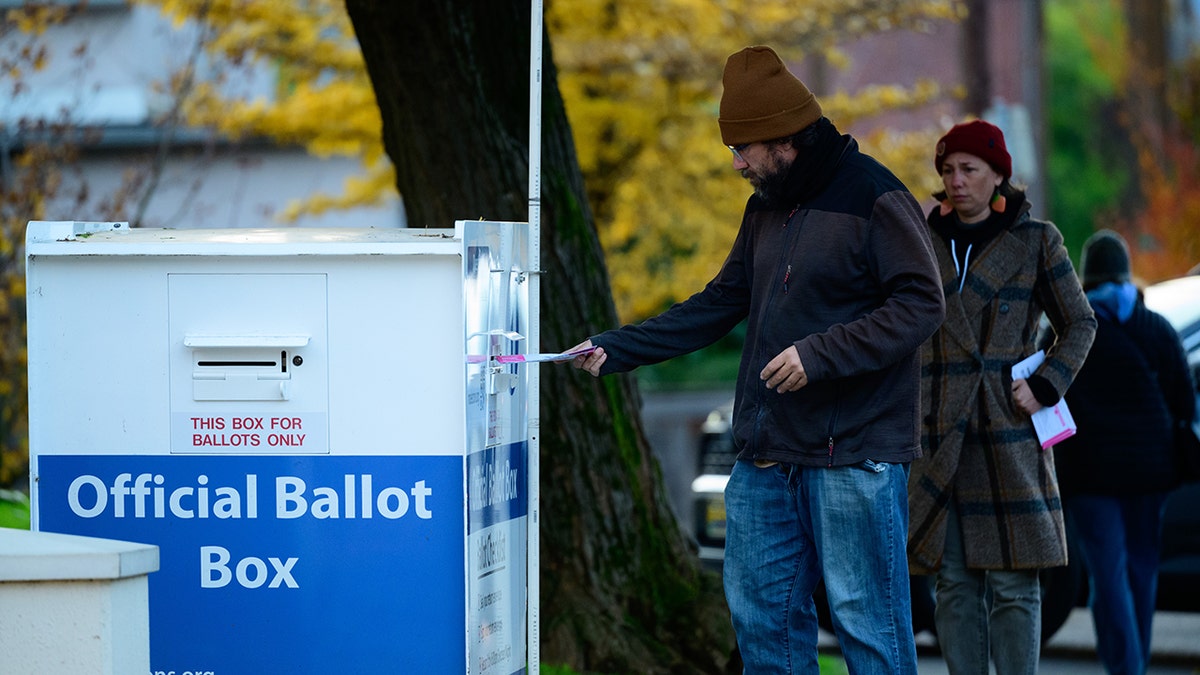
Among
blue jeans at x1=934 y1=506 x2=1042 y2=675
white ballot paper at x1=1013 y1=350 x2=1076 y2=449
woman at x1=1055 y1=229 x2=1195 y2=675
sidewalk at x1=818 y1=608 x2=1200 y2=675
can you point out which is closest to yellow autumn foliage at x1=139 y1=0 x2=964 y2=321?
sidewalk at x1=818 y1=608 x2=1200 y2=675

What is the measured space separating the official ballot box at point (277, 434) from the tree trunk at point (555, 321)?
1623mm

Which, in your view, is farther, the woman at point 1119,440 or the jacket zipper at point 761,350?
the woman at point 1119,440

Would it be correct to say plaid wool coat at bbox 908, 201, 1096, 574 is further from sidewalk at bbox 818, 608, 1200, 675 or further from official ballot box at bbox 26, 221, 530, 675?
sidewalk at bbox 818, 608, 1200, 675

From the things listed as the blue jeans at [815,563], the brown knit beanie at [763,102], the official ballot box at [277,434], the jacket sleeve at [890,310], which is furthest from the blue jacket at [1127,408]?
the official ballot box at [277,434]

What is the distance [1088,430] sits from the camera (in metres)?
6.00

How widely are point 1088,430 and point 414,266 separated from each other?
125 inches

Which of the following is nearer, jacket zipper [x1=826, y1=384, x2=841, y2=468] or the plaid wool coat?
jacket zipper [x1=826, y1=384, x2=841, y2=468]

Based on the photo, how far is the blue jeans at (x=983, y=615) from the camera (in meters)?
4.96

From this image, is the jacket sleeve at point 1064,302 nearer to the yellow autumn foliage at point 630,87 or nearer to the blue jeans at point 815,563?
the blue jeans at point 815,563

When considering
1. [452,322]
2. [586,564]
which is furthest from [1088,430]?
[452,322]

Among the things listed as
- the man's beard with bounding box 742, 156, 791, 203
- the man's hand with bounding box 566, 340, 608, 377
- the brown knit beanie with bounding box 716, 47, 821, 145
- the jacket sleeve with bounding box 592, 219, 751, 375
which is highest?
the brown knit beanie with bounding box 716, 47, 821, 145

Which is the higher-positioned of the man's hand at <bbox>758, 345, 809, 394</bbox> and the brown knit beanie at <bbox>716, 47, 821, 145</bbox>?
the brown knit beanie at <bbox>716, 47, 821, 145</bbox>

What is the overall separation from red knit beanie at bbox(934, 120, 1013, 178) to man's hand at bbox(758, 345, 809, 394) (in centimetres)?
142

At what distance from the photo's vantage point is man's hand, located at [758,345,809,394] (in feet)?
12.4
